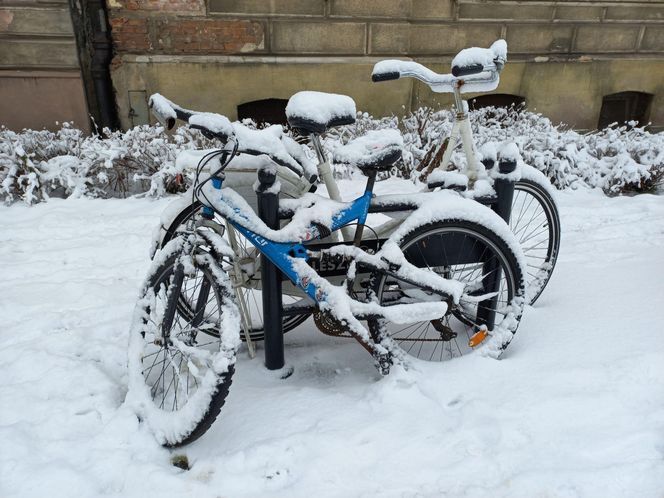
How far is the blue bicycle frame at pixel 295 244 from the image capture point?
212 centimetres

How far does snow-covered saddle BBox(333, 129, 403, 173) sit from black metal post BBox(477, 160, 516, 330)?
63 centimetres

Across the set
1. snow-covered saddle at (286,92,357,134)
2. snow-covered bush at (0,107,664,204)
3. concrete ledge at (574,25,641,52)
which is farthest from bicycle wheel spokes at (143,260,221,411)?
concrete ledge at (574,25,641,52)

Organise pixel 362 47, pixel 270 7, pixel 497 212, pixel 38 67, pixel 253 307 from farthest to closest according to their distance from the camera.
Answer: pixel 362 47 → pixel 270 7 → pixel 38 67 → pixel 253 307 → pixel 497 212

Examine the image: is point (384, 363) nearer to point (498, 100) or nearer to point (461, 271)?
point (461, 271)

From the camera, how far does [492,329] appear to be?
2588 mm

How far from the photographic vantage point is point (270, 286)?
7.47 ft

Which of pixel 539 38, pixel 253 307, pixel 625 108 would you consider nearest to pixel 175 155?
pixel 253 307

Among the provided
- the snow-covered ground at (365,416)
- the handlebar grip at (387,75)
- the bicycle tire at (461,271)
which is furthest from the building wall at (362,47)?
the bicycle tire at (461,271)

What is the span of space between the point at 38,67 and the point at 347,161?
18.9ft

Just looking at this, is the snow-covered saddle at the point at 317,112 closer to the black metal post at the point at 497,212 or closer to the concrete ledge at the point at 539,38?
the black metal post at the point at 497,212

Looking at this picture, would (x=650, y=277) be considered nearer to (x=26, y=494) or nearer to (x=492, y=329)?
(x=492, y=329)

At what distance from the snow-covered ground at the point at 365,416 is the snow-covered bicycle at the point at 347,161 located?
1.33 feet

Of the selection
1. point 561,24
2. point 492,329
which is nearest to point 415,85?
point 561,24

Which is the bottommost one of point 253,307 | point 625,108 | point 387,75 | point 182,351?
point 253,307
